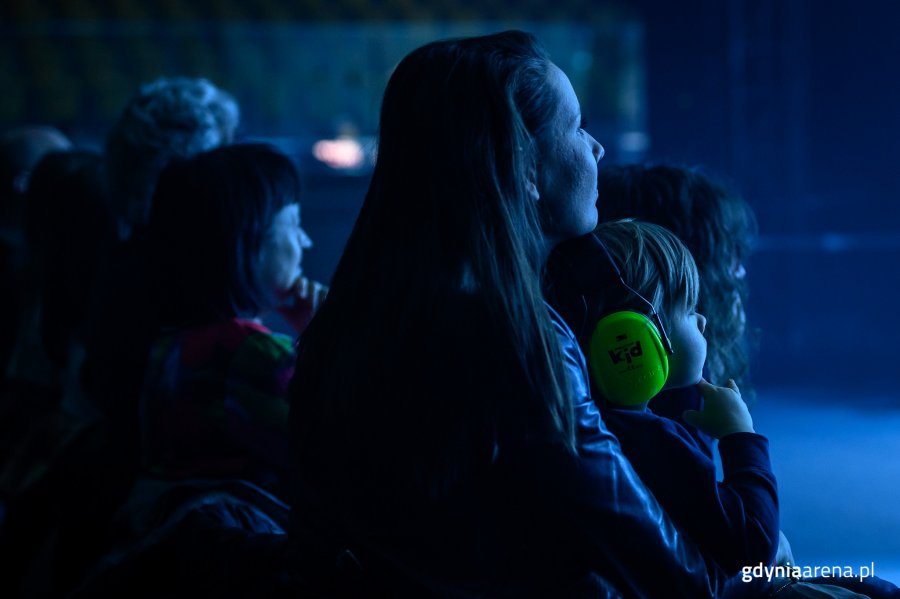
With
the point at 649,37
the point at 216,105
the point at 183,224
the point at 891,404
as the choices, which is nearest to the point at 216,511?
the point at 183,224

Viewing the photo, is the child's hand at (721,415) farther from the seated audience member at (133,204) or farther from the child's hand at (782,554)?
the seated audience member at (133,204)

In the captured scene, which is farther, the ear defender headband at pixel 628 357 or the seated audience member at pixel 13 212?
the seated audience member at pixel 13 212

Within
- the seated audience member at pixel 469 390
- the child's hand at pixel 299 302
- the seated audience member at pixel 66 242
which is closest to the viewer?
the seated audience member at pixel 469 390

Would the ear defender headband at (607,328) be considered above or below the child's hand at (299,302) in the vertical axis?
above

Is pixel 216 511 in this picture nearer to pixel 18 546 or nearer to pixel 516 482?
pixel 516 482

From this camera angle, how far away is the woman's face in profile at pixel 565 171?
0.93 metres

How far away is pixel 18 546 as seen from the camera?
1896 mm

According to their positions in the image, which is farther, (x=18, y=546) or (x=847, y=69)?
(x=847, y=69)

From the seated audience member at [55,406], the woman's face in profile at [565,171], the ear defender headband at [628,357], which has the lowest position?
the seated audience member at [55,406]

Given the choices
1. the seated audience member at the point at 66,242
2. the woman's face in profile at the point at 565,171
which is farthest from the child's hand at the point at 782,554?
the seated audience member at the point at 66,242

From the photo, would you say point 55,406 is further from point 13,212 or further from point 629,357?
point 629,357

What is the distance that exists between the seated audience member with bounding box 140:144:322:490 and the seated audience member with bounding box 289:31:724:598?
1.69ft

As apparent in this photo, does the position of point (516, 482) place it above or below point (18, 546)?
above

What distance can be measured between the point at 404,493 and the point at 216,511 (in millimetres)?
557
